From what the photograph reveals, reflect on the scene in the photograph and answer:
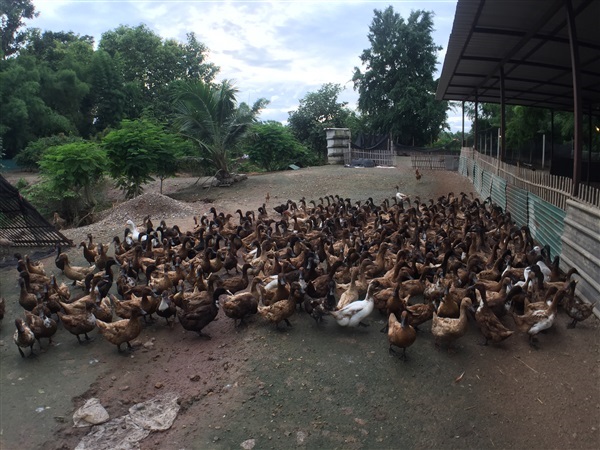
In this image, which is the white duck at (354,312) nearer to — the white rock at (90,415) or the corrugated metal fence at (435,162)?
the white rock at (90,415)

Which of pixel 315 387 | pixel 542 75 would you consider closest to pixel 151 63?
pixel 542 75

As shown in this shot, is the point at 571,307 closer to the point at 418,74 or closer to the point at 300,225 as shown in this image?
the point at 300,225

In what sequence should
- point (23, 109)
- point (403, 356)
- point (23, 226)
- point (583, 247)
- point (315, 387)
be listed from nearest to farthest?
point (315, 387)
point (403, 356)
point (583, 247)
point (23, 226)
point (23, 109)

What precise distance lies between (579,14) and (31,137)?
38054 mm

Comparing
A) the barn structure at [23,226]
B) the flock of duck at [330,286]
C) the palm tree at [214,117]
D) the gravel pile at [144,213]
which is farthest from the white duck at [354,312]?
the palm tree at [214,117]

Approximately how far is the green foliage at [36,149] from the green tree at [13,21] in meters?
15.6

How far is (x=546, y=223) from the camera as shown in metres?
10.0

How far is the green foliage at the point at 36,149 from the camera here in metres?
31.3

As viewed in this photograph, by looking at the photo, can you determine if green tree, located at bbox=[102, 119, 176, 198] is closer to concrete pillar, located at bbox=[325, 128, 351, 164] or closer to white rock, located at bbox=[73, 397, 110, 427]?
concrete pillar, located at bbox=[325, 128, 351, 164]

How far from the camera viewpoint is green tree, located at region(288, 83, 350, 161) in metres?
38.7

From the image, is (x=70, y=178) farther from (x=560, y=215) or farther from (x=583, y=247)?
(x=583, y=247)

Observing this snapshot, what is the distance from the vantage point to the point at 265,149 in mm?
30203

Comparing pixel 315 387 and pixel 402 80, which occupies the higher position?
pixel 402 80

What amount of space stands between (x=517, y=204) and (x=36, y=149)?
31397 millimetres
